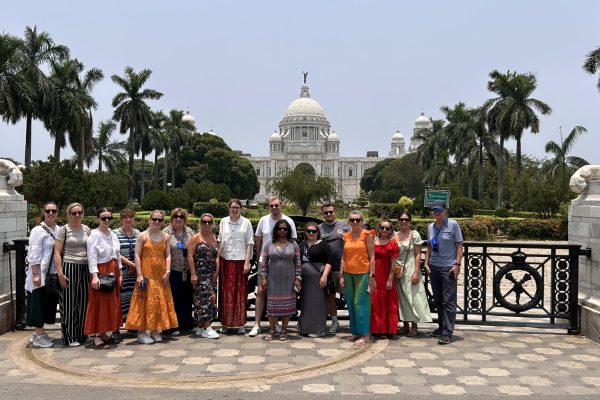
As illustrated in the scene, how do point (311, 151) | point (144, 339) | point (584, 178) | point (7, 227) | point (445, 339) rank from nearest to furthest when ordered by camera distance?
1. point (144, 339)
2. point (445, 339)
3. point (584, 178)
4. point (7, 227)
5. point (311, 151)

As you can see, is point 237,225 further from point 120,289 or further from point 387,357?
point 387,357

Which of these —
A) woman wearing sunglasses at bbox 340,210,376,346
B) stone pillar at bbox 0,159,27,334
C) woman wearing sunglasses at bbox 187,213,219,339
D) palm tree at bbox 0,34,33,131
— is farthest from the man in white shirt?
palm tree at bbox 0,34,33,131

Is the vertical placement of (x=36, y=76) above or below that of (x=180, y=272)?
above

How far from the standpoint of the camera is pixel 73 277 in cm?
627

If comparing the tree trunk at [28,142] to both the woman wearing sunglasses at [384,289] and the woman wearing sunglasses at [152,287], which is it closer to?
the woman wearing sunglasses at [152,287]

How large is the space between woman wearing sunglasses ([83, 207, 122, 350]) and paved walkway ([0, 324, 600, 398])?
0.71 feet

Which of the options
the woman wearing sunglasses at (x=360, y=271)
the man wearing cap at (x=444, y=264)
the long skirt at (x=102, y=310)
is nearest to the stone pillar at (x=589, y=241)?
the man wearing cap at (x=444, y=264)

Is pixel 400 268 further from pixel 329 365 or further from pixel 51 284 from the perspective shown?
pixel 51 284

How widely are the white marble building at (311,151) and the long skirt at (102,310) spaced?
10001 centimetres

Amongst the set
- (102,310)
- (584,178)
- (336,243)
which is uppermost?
(584,178)

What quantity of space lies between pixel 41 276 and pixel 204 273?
1738 mm

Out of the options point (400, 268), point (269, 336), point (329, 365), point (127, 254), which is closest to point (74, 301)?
point (127, 254)

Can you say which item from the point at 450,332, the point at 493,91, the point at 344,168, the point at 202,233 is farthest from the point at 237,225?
the point at 344,168

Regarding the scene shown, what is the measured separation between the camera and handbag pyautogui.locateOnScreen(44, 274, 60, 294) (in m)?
6.29
